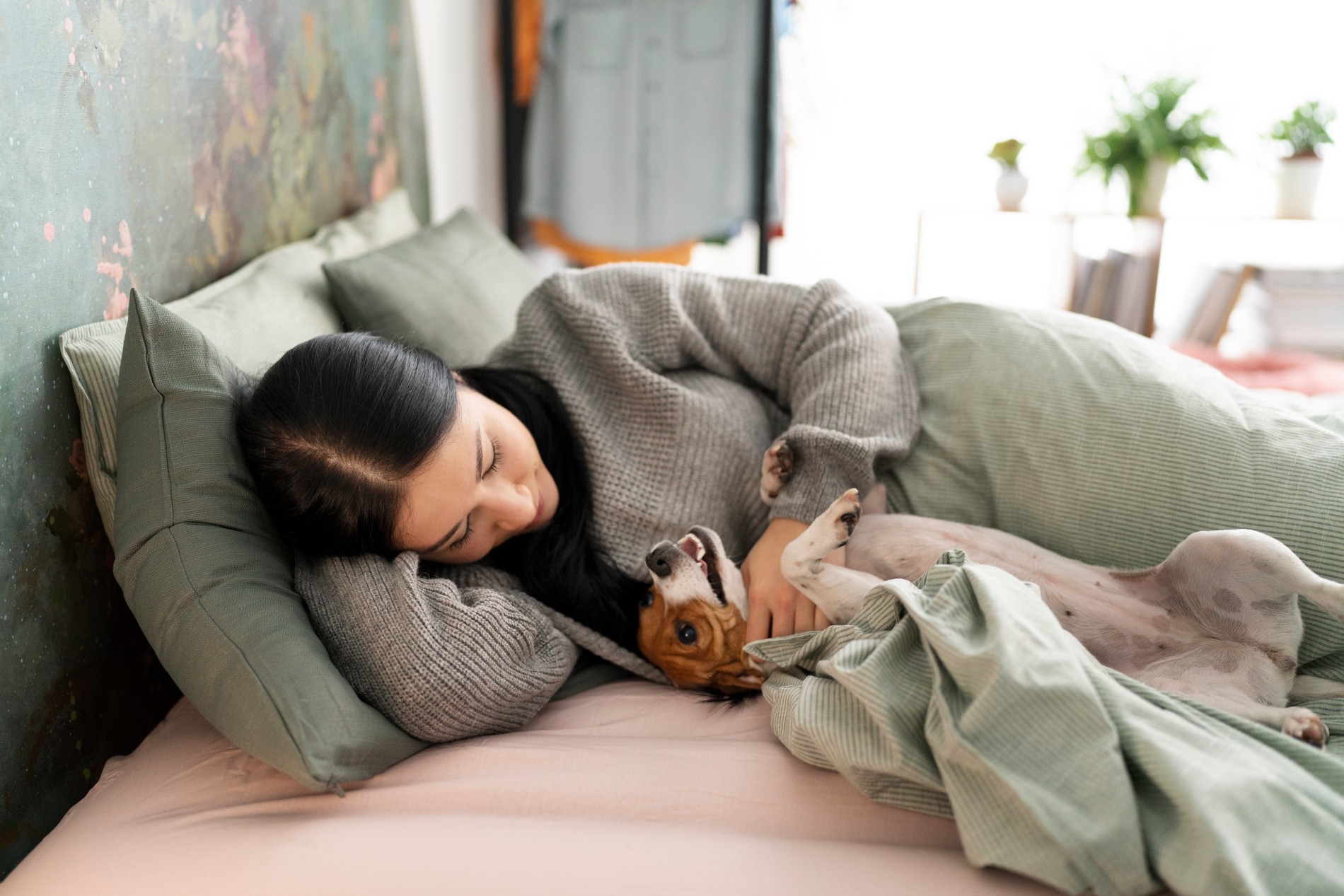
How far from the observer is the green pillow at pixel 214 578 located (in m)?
0.91

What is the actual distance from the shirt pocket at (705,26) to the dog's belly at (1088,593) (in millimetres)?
2424

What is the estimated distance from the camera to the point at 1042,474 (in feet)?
3.97

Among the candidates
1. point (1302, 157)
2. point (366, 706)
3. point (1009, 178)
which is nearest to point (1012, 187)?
point (1009, 178)

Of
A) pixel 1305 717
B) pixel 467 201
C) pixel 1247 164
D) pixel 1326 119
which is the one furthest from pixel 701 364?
pixel 1247 164

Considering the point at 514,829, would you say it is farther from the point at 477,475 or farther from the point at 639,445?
the point at 639,445

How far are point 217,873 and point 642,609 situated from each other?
22.2 inches

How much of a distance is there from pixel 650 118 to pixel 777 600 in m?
2.43

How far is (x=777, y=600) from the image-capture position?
118 cm

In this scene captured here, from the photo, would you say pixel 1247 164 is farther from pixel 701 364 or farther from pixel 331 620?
pixel 331 620

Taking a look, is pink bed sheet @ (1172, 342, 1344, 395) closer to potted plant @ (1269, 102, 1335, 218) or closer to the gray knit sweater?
potted plant @ (1269, 102, 1335, 218)

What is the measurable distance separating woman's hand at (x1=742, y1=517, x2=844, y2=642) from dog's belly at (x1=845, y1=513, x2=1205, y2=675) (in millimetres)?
127

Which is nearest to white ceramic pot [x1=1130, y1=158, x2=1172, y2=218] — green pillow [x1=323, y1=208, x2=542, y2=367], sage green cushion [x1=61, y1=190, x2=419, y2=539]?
green pillow [x1=323, y1=208, x2=542, y2=367]

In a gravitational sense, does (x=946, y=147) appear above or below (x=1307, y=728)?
above

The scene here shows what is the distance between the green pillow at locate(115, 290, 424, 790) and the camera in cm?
91
